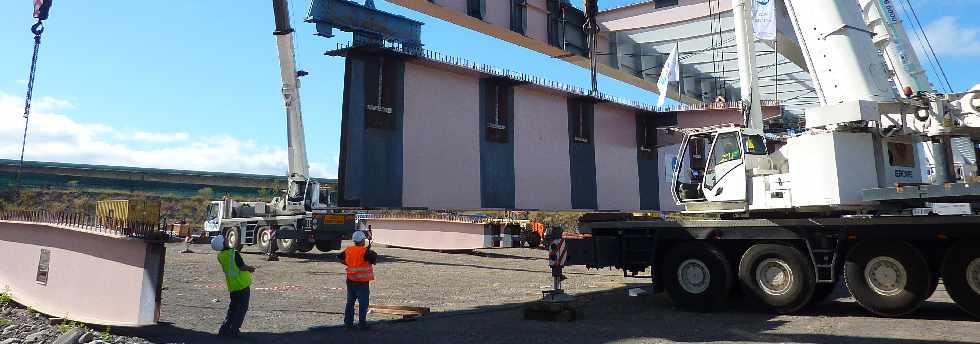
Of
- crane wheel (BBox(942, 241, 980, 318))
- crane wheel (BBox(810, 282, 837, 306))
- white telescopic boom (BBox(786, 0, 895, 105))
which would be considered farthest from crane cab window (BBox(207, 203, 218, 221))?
crane wheel (BBox(942, 241, 980, 318))

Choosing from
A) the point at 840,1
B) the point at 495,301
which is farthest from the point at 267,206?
the point at 840,1

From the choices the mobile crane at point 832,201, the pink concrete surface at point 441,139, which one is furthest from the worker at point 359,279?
the pink concrete surface at point 441,139

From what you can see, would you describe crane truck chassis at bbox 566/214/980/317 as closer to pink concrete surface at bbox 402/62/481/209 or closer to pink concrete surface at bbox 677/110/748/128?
pink concrete surface at bbox 402/62/481/209

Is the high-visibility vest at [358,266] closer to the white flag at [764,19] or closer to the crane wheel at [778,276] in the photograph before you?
the crane wheel at [778,276]

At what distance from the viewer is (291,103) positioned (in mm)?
21312

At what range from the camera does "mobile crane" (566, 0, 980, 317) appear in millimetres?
8195

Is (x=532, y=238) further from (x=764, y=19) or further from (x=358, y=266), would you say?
(x=358, y=266)

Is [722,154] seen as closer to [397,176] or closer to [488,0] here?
[397,176]

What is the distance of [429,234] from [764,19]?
15.7m

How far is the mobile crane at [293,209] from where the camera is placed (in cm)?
2077

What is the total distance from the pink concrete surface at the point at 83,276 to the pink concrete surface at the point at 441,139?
26.2 feet

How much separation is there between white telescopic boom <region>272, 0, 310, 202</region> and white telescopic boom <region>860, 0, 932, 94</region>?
1675cm

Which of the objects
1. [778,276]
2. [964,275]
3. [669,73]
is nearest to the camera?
[964,275]

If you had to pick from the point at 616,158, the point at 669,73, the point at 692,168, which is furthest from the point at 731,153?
the point at 669,73
